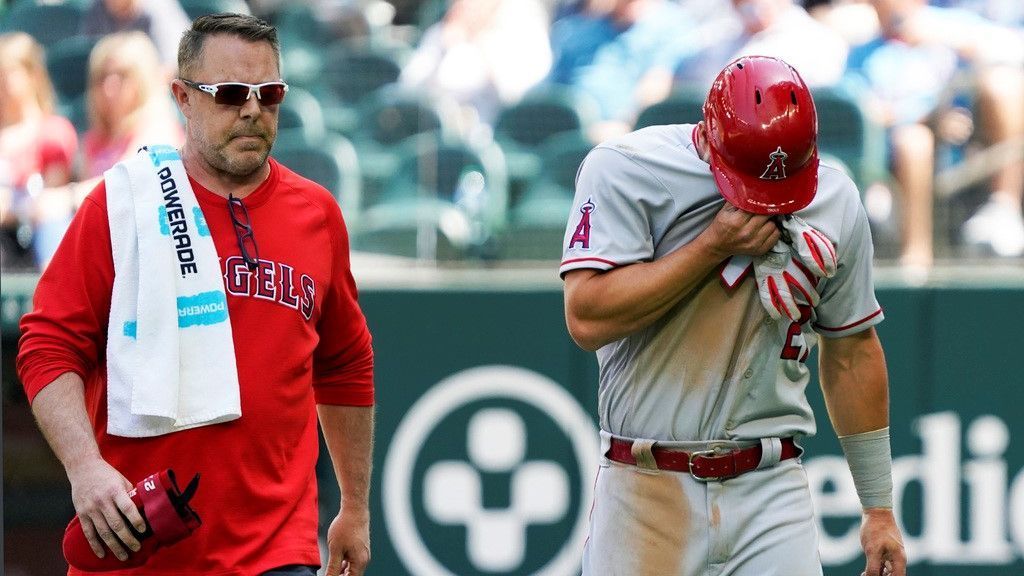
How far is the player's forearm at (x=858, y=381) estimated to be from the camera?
11.6ft

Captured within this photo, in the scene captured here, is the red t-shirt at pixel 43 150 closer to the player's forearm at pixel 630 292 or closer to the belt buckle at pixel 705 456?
the player's forearm at pixel 630 292

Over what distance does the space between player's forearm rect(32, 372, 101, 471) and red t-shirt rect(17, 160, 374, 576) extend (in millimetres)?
32

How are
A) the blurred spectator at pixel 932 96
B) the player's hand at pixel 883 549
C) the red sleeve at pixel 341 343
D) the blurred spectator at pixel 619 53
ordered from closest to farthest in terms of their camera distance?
the player's hand at pixel 883 549
the red sleeve at pixel 341 343
the blurred spectator at pixel 932 96
the blurred spectator at pixel 619 53

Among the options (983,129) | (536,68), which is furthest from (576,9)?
(983,129)

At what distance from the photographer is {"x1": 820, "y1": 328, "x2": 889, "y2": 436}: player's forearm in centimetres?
354

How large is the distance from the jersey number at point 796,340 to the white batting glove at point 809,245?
0.55ft

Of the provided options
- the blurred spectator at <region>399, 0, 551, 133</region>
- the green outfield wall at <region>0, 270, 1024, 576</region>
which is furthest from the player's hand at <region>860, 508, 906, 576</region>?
the blurred spectator at <region>399, 0, 551, 133</region>

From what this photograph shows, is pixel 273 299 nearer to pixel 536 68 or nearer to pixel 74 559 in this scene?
pixel 74 559

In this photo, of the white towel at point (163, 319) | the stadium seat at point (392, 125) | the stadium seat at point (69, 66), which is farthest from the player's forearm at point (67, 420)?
the stadium seat at point (69, 66)

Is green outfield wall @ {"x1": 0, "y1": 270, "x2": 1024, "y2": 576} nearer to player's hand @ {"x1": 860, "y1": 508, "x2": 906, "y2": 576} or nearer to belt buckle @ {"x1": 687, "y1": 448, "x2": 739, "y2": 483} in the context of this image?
player's hand @ {"x1": 860, "y1": 508, "x2": 906, "y2": 576}

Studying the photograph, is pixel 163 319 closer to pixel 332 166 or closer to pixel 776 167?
pixel 776 167

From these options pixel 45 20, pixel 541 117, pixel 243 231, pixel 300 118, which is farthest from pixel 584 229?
pixel 45 20

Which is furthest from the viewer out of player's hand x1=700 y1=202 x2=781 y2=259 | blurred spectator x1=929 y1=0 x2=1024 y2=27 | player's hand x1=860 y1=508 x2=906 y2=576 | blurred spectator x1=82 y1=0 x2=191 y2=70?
blurred spectator x1=82 y1=0 x2=191 y2=70

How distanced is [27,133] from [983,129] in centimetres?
486
